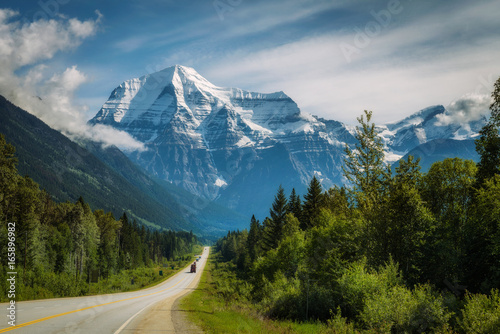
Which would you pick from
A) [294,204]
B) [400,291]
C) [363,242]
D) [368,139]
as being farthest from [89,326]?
[294,204]

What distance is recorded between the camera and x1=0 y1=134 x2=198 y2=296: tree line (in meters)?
43.2

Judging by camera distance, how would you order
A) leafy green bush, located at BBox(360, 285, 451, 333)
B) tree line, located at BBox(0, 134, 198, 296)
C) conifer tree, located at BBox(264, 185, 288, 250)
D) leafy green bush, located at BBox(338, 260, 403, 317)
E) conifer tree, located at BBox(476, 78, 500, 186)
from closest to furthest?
leafy green bush, located at BBox(360, 285, 451, 333) → leafy green bush, located at BBox(338, 260, 403, 317) → conifer tree, located at BBox(476, 78, 500, 186) → tree line, located at BBox(0, 134, 198, 296) → conifer tree, located at BBox(264, 185, 288, 250)

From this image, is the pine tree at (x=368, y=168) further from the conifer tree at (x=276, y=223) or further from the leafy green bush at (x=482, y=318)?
the conifer tree at (x=276, y=223)

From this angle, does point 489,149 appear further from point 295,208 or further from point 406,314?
point 295,208

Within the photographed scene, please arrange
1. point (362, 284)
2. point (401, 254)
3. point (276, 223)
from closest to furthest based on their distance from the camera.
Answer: point (362, 284) → point (401, 254) → point (276, 223)

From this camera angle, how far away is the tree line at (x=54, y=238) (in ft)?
142

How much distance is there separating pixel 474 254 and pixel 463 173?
11448 millimetres

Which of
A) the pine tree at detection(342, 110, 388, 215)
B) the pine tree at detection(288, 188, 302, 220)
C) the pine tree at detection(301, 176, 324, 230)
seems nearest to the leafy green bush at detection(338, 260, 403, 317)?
the pine tree at detection(342, 110, 388, 215)

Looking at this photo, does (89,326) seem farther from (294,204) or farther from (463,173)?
(294,204)

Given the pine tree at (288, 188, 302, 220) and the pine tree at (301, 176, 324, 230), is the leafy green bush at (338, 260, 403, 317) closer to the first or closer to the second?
the pine tree at (301, 176, 324, 230)

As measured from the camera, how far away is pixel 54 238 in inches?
2547

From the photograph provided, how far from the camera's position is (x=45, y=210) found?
7369 centimetres

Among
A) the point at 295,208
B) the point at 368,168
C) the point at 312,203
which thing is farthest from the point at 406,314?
the point at 295,208

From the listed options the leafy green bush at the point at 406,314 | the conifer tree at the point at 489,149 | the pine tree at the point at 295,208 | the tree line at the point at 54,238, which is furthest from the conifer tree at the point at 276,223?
the leafy green bush at the point at 406,314
